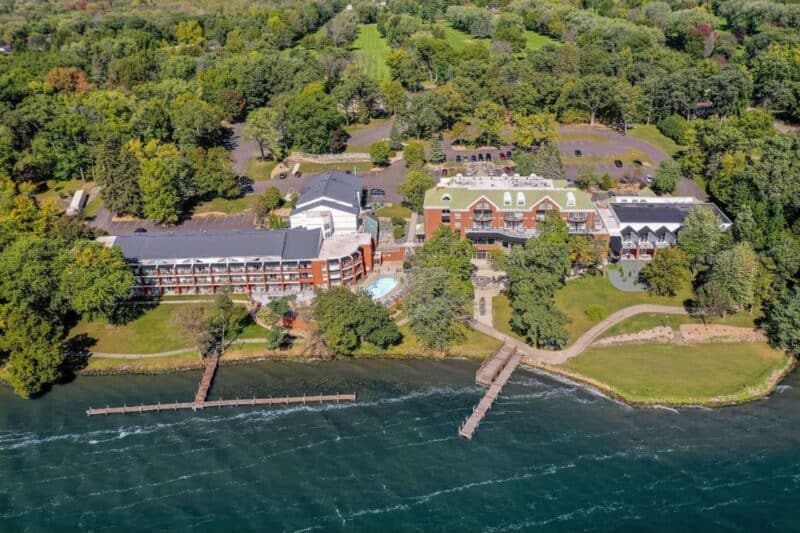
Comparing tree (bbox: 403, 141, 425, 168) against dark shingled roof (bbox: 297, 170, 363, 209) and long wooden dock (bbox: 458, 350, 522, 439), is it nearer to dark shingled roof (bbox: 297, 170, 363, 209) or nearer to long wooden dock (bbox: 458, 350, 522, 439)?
dark shingled roof (bbox: 297, 170, 363, 209)

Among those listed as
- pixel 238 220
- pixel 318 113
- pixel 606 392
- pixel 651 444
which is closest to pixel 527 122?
pixel 318 113

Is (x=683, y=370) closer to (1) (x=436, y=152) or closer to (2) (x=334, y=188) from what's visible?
(2) (x=334, y=188)

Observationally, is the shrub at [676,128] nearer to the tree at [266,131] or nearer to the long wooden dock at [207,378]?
the tree at [266,131]

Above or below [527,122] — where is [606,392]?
below

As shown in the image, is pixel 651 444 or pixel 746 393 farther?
pixel 746 393

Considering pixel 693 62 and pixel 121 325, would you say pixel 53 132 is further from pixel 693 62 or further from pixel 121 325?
pixel 693 62

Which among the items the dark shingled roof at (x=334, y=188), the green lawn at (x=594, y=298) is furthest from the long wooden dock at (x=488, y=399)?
the dark shingled roof at (x=334, y=188)

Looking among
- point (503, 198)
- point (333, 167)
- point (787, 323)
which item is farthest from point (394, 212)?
point (787, 323)
